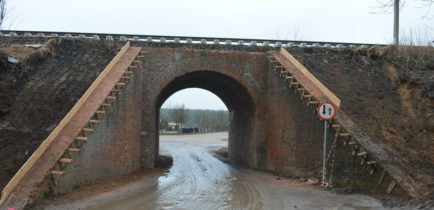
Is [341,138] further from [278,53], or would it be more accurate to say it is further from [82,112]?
[82,112]

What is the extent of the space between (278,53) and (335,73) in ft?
8.99

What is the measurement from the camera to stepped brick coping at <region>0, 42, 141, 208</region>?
24.0 feet

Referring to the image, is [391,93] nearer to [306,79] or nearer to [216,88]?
[306,79]

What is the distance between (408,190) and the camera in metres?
8.38

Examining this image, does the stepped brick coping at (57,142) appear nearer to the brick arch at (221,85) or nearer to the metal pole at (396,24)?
the brick arch at (221,85)

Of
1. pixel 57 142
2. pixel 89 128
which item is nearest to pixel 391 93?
pixel 89 128

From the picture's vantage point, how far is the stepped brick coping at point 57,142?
7.32 metres

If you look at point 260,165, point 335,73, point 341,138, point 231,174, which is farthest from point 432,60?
point 231,174

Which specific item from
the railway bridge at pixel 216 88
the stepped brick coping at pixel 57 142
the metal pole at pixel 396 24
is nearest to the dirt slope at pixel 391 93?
the railway bridge at pixel 216 88

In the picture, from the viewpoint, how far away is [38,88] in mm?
12344

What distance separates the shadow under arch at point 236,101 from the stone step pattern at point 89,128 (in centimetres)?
294

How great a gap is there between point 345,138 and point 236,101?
922cm

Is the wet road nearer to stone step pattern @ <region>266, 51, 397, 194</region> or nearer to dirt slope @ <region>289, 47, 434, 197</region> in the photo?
stone step pattern @ <region>266, 51, 397, 194</region>

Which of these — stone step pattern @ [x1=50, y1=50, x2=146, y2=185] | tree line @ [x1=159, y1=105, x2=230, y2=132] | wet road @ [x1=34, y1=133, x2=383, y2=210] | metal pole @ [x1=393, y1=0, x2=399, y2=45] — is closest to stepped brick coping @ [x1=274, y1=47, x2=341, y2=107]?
wet road @ [x1=34, y1=133, x2=383, y2=210]
